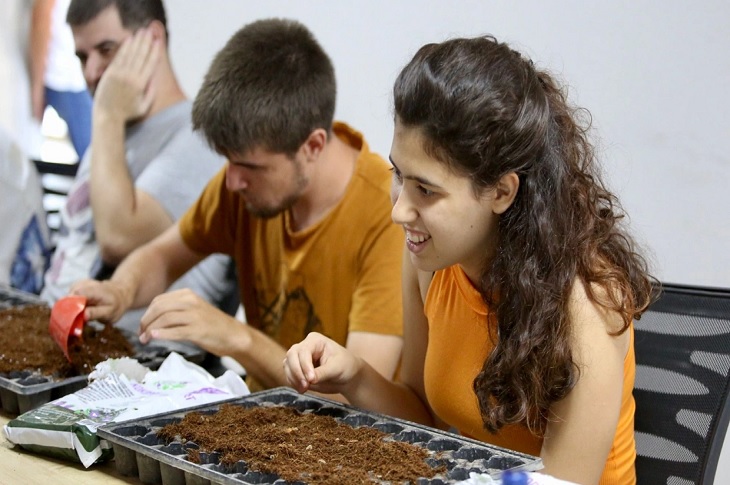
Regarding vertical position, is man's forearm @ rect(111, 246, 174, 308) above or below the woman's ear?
below

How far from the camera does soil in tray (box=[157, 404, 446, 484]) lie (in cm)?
96

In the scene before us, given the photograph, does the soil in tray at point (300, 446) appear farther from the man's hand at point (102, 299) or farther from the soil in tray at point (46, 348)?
the man's hand at point (102, 299)

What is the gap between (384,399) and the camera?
4.46ft

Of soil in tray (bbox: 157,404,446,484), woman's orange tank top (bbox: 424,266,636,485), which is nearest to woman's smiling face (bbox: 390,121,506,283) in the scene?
woman's orange tank top (bbox: 424,266,636,485)

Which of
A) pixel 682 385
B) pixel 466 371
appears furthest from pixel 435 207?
pixel 682 385

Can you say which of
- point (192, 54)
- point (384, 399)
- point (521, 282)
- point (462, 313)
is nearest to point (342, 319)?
point (384, 399)

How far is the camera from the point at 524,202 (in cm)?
111

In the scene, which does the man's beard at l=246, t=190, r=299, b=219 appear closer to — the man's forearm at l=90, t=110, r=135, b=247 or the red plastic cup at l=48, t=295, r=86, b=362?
the red plastic cup at l=48, t=295, r=86, b=362

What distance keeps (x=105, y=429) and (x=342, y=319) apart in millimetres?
694

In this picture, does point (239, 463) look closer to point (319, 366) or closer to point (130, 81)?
point (319, 366)

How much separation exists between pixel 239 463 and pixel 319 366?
28 cm

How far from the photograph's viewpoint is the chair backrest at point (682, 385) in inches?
48.3

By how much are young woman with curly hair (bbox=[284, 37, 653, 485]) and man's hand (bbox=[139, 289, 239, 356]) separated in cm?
47

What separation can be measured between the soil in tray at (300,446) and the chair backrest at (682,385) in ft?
1.44
